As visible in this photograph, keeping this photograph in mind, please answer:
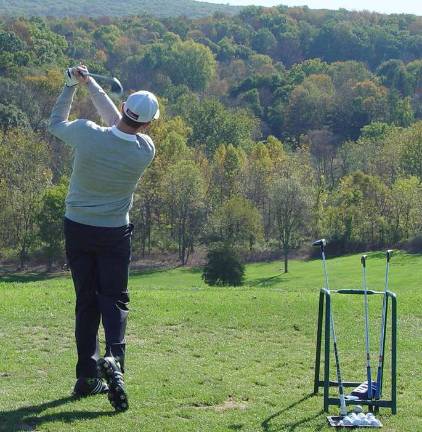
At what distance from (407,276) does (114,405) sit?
44.7 m

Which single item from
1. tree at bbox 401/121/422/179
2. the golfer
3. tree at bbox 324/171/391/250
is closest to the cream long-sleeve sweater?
the golfer

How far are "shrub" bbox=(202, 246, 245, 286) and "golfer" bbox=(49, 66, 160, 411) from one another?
1586 inches

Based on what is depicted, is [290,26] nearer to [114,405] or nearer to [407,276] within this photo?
[407,276]

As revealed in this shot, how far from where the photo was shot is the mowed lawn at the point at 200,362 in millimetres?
6918

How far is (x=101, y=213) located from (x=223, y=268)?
1636 inches

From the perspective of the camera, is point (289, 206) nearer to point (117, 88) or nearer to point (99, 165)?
point (117, 88)

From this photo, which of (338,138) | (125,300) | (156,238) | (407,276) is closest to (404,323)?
(125,300)

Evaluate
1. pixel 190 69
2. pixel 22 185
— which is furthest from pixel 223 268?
pixel 190 69

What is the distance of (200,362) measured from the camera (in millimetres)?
9273

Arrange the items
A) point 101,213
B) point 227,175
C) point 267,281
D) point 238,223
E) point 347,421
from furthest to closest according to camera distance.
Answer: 1. point 227,175
2. point 238,223
3. point 267,281
4. point 101,213
5. point 347,421

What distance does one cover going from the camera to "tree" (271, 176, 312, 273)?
6644cm

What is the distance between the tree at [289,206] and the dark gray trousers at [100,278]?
58.7 m

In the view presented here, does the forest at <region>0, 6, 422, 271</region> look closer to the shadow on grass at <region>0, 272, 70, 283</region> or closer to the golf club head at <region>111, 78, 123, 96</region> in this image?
the shadow on grass at <region>0, 272, 70, 283</region>

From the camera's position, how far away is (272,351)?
10195 mm
